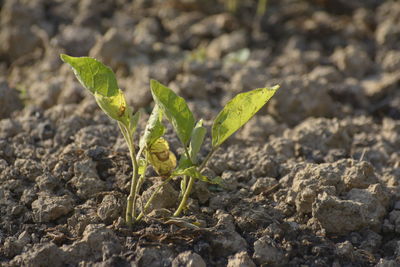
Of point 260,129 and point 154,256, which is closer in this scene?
point 154,256

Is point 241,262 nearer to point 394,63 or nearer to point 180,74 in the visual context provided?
point 180,74

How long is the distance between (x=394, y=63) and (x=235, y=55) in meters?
0.84

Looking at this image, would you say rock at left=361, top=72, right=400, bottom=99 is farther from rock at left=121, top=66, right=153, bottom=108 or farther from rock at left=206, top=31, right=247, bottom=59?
rock at left=121, top=66, right=153, bottom=108

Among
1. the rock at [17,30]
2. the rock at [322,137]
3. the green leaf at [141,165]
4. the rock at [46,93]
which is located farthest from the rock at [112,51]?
the green leaf at [141,165]

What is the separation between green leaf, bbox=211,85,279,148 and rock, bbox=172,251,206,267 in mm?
308

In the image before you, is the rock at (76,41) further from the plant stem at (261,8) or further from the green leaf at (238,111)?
the green leaf at (238,111)

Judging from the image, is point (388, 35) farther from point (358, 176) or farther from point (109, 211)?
point (109, 211)

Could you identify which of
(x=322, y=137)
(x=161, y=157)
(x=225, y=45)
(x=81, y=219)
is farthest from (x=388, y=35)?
(x=81, y=219)

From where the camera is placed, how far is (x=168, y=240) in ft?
5.27

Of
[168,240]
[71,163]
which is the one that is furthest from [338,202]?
[71,163]

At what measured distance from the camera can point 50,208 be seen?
1.72 m

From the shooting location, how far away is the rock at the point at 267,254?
158 cm

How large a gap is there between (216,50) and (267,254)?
175cm

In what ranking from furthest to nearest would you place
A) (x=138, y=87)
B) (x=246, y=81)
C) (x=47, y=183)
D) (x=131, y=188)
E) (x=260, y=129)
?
(x=246, y=81) < (x=138, y=87) < (x=260, y=129) < (x=47, y=183) < (x=131, y=188)
